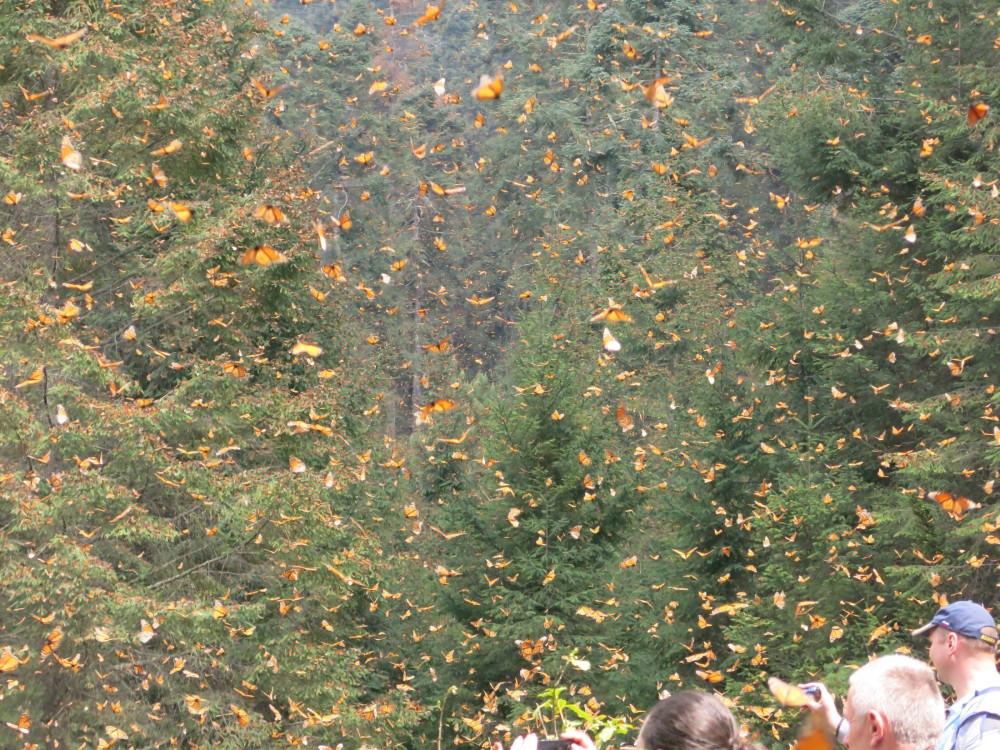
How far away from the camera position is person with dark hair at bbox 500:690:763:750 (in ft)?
7.57

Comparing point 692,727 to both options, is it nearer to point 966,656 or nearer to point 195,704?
point 966,656

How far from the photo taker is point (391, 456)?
22266 mm

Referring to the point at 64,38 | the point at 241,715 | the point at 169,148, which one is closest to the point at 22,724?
the point at 241,715

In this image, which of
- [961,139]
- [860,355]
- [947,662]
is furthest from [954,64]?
[947,662]

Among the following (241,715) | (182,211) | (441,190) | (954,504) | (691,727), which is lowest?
(241,715)

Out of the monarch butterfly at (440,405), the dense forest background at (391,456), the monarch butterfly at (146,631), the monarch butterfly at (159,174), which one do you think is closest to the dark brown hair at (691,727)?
the dense forest background at (391,456)

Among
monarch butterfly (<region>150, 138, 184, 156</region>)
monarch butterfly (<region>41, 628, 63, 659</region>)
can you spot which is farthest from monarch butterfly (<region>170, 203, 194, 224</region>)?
monarch butterfly (<region>41, 628, 63, 659</region>)

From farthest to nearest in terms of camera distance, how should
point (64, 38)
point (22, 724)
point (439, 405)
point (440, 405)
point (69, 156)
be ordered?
1. point (69, 156)
2. point (64, 38)
3. point (439, 405)
4. point (440, 405)
5. point (22, 724)

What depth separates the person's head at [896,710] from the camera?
8.70 feet

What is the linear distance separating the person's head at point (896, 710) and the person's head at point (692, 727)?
494 millimetres

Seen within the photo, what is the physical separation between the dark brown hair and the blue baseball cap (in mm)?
1446

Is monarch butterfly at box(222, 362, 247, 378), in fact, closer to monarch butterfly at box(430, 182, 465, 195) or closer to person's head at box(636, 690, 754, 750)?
monarch butterfly at box(430, 182, 465, 195)

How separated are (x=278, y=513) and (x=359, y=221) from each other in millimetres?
26640

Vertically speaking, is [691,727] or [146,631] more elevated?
[691,727]
